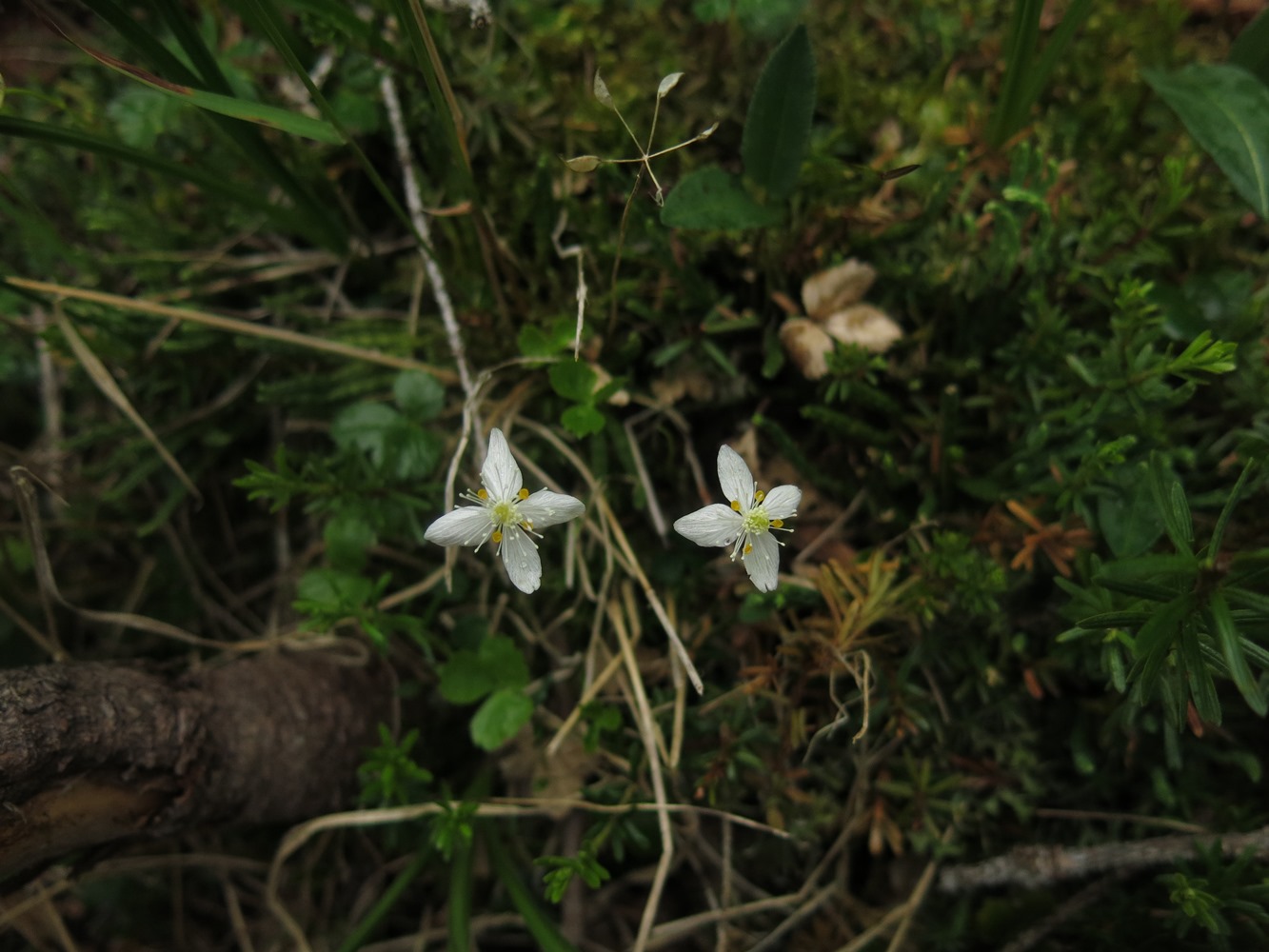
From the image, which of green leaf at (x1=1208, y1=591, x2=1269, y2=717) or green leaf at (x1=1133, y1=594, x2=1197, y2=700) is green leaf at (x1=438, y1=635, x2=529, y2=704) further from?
green leaf at (x1=1208, y1=591, x2=1269, y2=717)

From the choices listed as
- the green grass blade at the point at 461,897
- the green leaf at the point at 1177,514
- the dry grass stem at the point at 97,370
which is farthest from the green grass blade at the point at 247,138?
the green leaf at the point at 1177,514

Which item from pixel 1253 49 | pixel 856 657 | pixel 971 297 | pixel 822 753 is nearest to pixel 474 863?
pixel 822 753

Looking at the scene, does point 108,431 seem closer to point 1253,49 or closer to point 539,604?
point 539,604

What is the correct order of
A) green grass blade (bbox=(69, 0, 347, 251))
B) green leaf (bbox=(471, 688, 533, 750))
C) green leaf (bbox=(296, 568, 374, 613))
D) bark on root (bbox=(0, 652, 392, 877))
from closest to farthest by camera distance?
bark on root (bbox=(0, 652, 392, 877)) → green grass blade (bbox=(69, 0, 347, 251)) → green leaf (bbox=(471, 688, 533, 750)) → green leaf (bbox=(296, 568, 374, 613))

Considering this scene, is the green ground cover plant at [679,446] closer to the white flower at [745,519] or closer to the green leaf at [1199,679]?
the white flower at [745,519]

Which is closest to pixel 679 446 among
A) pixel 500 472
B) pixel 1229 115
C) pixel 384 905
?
pixel 500 472

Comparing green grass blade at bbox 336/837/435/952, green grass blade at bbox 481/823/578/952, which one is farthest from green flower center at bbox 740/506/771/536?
green grass blade at bbox 336/837/435/952
